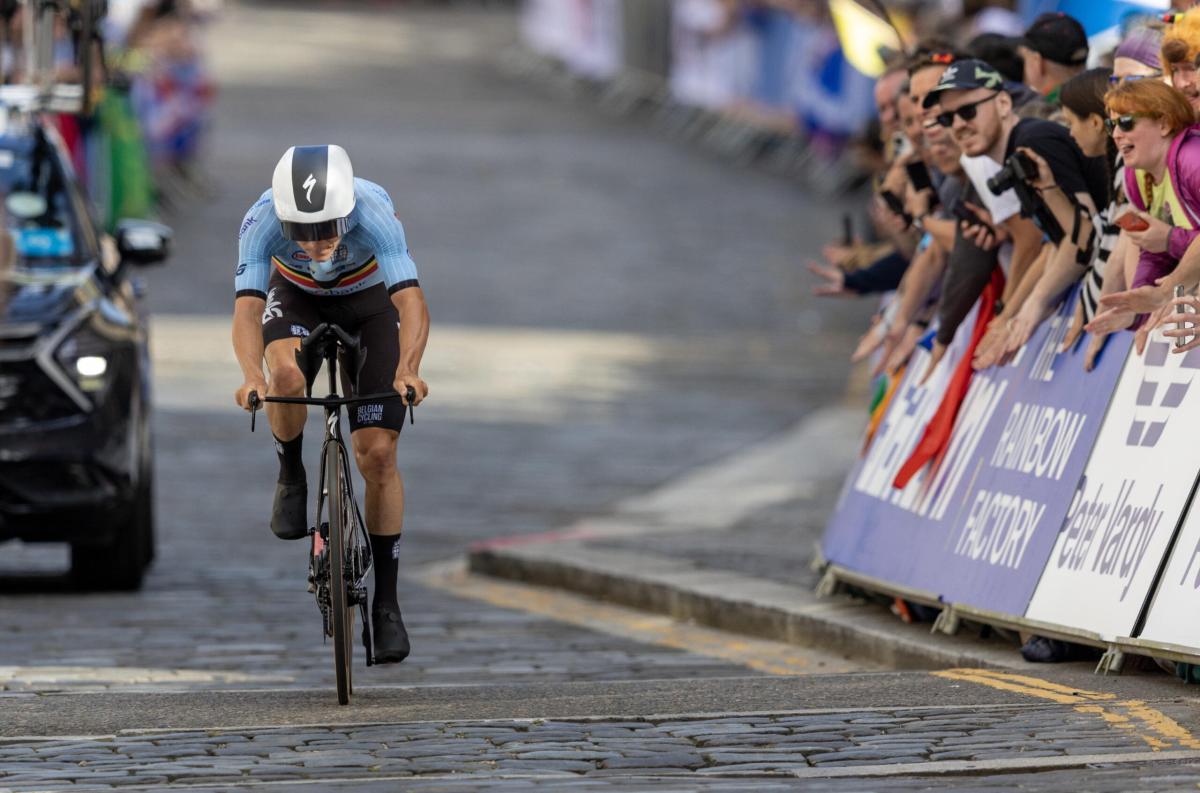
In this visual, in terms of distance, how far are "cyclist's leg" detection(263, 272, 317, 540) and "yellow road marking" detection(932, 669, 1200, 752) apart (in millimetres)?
2187

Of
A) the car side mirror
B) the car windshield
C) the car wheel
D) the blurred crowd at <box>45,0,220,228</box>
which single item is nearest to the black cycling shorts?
the car wheel

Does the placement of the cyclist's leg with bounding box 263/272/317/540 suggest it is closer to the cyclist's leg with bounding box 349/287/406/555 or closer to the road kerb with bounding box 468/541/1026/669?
the cyclist's leg with bounding box 349/287/406/555

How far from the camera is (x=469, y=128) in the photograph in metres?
39.3

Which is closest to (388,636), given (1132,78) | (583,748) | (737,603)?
(583,748)

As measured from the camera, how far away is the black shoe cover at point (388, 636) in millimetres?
8734

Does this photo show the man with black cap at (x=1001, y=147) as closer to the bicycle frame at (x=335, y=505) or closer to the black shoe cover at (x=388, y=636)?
the bicycle frame at (x=335, y=505)

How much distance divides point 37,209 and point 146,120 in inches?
641

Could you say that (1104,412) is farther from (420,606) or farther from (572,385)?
(572,385)

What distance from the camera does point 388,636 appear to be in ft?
28.8

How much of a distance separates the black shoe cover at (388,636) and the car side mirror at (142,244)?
4058 millimetres

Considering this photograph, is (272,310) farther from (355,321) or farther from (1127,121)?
(1127,121)

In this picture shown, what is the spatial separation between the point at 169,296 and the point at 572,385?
18.3 feet

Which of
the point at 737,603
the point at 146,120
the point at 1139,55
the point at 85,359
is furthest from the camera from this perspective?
the point at 146,120

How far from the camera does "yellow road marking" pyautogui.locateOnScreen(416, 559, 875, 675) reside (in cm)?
1038
